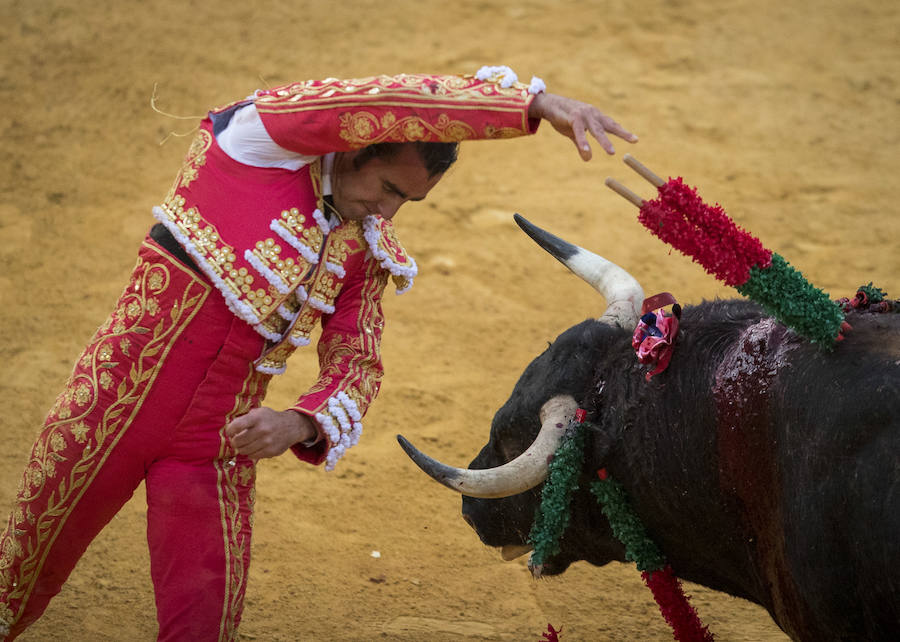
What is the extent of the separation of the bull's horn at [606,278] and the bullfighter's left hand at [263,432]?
0.91m

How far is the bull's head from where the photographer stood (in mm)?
2609

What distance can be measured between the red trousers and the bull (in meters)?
0.52

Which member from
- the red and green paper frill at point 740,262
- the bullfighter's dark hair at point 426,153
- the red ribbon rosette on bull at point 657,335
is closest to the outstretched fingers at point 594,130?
the red and green paper frill at point 740,262

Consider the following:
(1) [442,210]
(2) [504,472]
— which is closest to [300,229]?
(2) [504,472]

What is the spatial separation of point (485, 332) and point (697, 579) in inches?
107

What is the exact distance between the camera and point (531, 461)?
8.64 feet

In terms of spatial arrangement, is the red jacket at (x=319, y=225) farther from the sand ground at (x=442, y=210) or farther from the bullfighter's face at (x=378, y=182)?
the sand ground at (x=442, y=210)

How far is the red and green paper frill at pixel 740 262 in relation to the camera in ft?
7.61

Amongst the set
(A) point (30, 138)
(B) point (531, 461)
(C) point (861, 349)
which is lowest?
(B) point (531, 461)

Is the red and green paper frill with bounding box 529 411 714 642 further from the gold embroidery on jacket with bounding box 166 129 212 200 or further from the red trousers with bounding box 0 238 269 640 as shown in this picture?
the gold embroidery on jacket with bounding box 166 129 212 200

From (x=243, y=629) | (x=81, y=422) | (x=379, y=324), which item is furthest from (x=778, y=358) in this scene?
(x=243, y=629)

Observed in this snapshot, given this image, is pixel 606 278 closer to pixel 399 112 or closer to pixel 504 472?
pixel 504 472

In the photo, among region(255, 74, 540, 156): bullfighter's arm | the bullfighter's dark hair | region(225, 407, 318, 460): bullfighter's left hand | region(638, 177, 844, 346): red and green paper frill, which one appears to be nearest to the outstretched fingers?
region(255, 74, 540, 156): bullfighter's arm

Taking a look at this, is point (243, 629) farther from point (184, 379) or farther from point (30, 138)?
point (30, 138)
